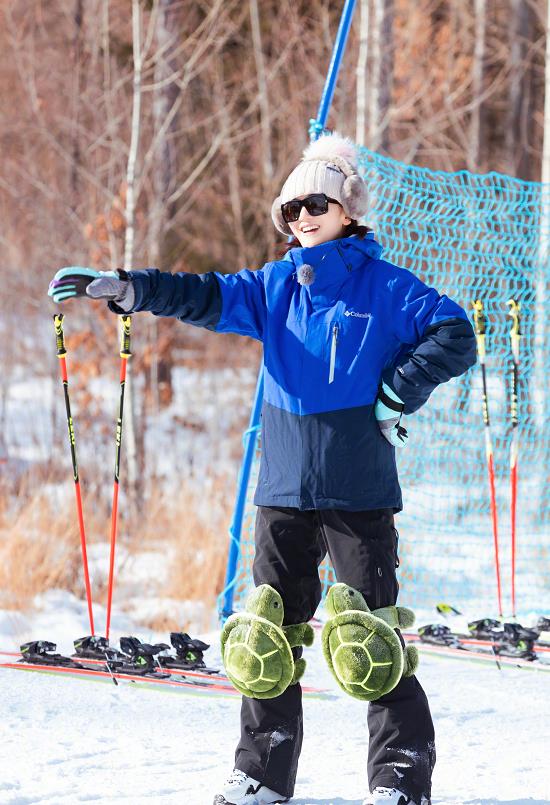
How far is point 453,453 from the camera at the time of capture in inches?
319

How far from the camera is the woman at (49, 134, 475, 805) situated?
2691mm

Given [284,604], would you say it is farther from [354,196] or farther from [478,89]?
[478,89]

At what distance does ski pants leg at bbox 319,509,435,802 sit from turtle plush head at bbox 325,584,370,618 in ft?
0.09

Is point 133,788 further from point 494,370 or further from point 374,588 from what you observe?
point 494,370

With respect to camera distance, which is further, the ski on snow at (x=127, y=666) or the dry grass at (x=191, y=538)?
the dry grass at (x=191, y=538)

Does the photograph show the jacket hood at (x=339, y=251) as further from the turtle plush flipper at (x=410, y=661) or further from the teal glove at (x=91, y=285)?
the turtle plush flipper at (x=410, y=661)

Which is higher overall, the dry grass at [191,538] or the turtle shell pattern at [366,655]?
the turtle shell pattern at [366,655]

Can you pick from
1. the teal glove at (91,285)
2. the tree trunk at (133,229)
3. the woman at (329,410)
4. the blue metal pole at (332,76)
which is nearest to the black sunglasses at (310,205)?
the woman at (329,410)

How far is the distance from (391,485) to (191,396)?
963 centimetres

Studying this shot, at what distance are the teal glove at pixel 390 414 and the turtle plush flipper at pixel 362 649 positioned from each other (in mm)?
418

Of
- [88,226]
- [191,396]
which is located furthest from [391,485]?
[191,396]

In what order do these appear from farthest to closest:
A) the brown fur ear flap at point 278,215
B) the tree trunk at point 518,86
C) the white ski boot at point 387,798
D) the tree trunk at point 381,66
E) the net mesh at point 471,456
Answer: the tree trunk at point 518,86, the tree trunk at point 381,66, the net mesh at point 471,456, the brown fur ear flap at point 278,215, the white ski boot at point 387,798

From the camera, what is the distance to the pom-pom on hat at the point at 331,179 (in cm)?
288

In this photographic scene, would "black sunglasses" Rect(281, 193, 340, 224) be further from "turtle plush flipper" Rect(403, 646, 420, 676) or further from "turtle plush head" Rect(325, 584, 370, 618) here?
"turtle plush flipper" Rect(403, 646, 420, 676)
